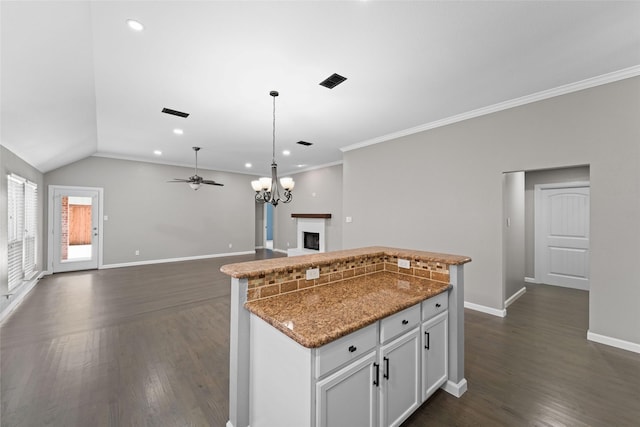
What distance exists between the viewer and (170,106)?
361 centimetres

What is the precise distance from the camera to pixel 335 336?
4.05 feet

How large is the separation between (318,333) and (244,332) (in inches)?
25.8

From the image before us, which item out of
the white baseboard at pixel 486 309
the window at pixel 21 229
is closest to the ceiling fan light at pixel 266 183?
the white baseboard at pixel 486 309

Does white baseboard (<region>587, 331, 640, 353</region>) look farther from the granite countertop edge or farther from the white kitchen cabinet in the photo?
the white kitchen cabinet

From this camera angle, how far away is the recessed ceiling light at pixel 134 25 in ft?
6.62

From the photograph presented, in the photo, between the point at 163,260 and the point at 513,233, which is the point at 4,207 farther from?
the point at 513,233

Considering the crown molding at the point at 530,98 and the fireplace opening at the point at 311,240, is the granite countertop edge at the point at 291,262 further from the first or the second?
the fireplace opening at the point at 311,240

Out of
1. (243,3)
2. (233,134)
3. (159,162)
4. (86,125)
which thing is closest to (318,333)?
(243,3)

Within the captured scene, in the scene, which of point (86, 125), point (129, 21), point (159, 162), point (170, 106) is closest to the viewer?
point (129, 21)

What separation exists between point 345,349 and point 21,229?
597cm

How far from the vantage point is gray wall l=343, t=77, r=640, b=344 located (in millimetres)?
2754

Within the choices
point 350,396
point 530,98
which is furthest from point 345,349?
point 530,98

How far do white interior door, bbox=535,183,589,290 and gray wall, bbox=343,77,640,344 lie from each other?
2428 millimetres

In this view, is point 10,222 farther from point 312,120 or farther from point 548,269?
point 548,269
